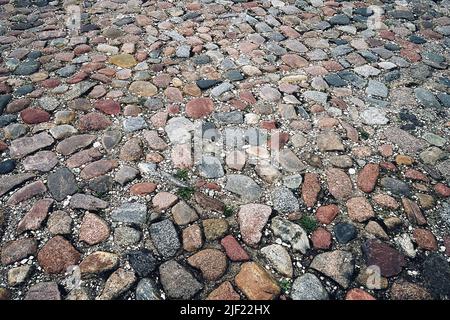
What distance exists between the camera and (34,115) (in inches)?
122

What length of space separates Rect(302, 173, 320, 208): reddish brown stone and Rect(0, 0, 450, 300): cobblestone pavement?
0.05ft

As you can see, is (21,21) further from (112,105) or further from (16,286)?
(16,286)

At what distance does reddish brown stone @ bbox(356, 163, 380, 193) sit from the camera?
259cm

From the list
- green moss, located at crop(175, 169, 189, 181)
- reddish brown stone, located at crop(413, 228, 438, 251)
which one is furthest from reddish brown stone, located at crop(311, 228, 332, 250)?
green moss, located at crop(175, 169, 189, 181)

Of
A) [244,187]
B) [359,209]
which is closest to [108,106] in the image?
[244,187]

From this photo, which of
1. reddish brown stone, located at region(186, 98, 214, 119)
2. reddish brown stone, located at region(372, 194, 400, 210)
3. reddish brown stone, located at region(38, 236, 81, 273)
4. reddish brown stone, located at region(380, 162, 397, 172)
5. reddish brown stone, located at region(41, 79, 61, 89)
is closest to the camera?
reddish brown stone, located at region(38, 236, 81, 273)

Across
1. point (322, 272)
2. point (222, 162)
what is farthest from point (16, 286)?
point (322, 272)

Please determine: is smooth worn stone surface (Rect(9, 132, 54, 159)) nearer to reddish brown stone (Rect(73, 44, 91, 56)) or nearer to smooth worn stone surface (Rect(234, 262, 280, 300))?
reddish brown stone (Rect(73, 44, 91, 56))

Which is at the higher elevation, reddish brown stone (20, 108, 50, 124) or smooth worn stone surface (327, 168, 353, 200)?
smooth worn stone surface (327, 168, 353, 200)

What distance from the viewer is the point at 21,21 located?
4547mm

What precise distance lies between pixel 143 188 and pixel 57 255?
68 cm

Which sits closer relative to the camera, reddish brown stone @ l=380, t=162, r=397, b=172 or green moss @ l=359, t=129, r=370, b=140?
reddish brown stone @ l=380, t=162, r=397, b=172

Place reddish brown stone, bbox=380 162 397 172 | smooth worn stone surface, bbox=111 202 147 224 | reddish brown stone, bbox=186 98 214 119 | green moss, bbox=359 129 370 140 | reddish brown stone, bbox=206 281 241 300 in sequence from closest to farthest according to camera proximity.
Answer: reddish brown stone, bbox=206 281 241 300
smooth worn stone surface, bbox=111 202 147 224
reddish brown stone, bbox=380 162 397 172
green moss, bbox=359 129 370 140
reddish brown stone, bbox=186 98 214 119
